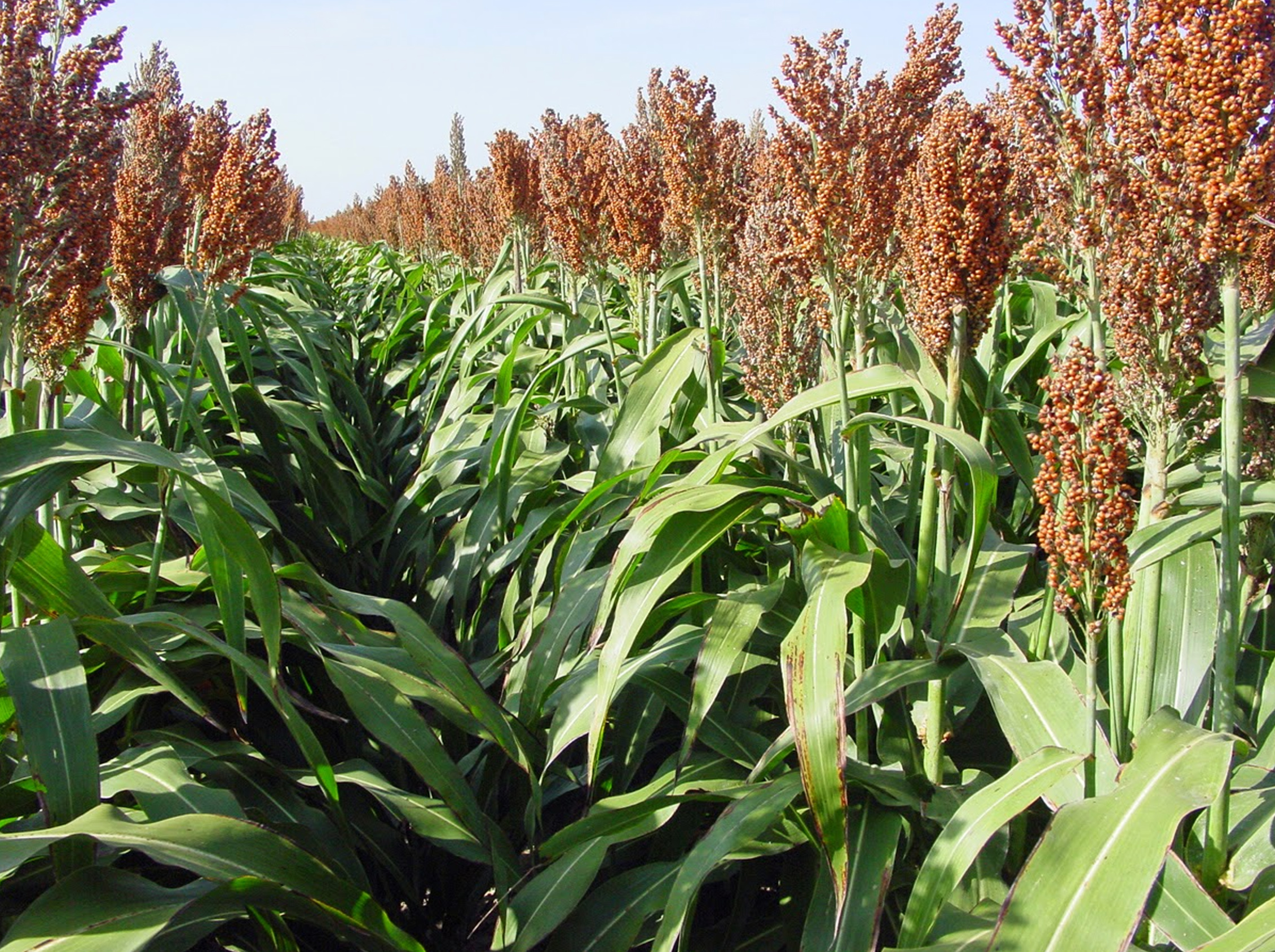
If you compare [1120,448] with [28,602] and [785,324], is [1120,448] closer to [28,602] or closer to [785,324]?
[785,324]

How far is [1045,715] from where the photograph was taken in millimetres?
1631

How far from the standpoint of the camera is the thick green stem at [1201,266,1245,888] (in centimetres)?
143

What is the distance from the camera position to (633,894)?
1896mm

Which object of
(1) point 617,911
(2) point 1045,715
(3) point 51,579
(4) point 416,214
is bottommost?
(1) point 617,911

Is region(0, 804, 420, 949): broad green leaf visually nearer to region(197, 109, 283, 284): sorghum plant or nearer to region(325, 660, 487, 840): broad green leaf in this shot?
region(325, 660, 487, 840): broad green leaf

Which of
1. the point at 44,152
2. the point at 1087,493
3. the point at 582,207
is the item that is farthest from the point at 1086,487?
the point at 582,207

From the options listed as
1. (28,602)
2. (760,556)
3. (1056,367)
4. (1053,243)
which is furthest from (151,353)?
(1056,367)

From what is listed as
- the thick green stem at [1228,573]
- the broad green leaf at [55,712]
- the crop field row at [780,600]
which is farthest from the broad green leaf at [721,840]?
the broad green leaf at [55,712]

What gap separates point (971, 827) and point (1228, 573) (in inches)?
20.3

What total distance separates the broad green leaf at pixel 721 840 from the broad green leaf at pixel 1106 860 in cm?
47

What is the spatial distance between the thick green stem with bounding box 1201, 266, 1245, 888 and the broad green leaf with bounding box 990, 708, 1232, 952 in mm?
150

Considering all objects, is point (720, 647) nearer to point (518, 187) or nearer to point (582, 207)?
point (582, 207)

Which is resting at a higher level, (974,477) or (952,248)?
(952,248)

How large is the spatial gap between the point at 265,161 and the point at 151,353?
829 mm
